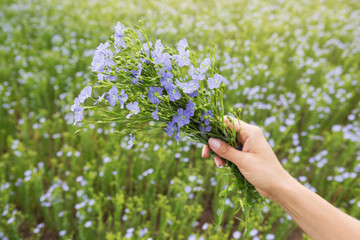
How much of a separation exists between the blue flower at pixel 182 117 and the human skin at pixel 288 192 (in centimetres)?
24

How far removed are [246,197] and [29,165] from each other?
76.6 inches

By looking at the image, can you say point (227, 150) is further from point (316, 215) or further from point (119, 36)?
point (119, 36)

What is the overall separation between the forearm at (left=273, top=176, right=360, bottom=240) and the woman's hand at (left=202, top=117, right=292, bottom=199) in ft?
0.13

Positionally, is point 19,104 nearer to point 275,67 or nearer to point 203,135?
Result: point 203,135

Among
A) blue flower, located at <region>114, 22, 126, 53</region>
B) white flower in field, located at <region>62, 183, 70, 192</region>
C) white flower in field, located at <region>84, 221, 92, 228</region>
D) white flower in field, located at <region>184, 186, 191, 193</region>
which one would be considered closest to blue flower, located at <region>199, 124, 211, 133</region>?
blue flower, located at <region>114, 22, 126, 53</region>

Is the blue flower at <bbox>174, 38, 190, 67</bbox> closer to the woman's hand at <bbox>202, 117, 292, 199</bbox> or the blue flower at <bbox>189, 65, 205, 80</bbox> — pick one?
the blue flower at <bbox>189, 65, 205, 80</bbox>

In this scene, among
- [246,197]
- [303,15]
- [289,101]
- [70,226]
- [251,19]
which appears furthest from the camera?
[303,15]

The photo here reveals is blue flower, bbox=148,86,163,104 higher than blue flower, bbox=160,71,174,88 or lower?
lower

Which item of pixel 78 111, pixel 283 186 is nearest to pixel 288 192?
pixel 283 186

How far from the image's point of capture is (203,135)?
1.50 m

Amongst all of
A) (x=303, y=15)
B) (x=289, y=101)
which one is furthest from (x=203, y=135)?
(x=303, y=15)

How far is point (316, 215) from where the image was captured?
1392 mm

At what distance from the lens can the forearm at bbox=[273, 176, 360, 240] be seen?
1351mm

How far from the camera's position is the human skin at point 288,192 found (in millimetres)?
1365
